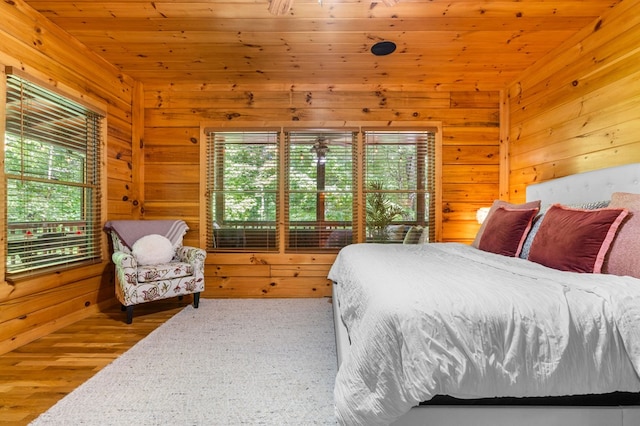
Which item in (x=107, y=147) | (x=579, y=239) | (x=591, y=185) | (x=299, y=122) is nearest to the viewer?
(x=579, y=239)

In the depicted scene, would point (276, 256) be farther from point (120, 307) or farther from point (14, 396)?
point (14, 396)

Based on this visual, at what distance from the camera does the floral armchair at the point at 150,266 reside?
2.73 m

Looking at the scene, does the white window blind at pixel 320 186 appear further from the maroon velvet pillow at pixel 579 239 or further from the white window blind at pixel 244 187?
the maroon velvet pillow at pixel 579 239

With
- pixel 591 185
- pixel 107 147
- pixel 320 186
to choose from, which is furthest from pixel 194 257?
pixel 591 185

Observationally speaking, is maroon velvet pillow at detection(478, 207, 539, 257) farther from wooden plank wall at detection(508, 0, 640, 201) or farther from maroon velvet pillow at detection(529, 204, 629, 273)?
wooden plank wall at detection(508, 0, 640, 201)

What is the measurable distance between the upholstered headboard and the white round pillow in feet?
11.9

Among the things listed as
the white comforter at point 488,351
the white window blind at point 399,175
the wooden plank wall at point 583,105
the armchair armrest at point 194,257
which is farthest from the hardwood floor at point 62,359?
the wooden plank wall at point 583,105

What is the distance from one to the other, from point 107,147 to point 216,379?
8.90 feet

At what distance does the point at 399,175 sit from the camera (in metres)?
3.73

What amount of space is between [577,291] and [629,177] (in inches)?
56.9

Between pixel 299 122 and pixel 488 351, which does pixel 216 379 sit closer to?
pixel 488 351

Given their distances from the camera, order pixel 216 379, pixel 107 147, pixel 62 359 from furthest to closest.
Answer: pixel 107 147
pixel 62 359
pixel 216 379

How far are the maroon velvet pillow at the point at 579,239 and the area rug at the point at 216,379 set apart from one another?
144 centimetres

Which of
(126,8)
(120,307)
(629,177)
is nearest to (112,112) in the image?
(126,8)
